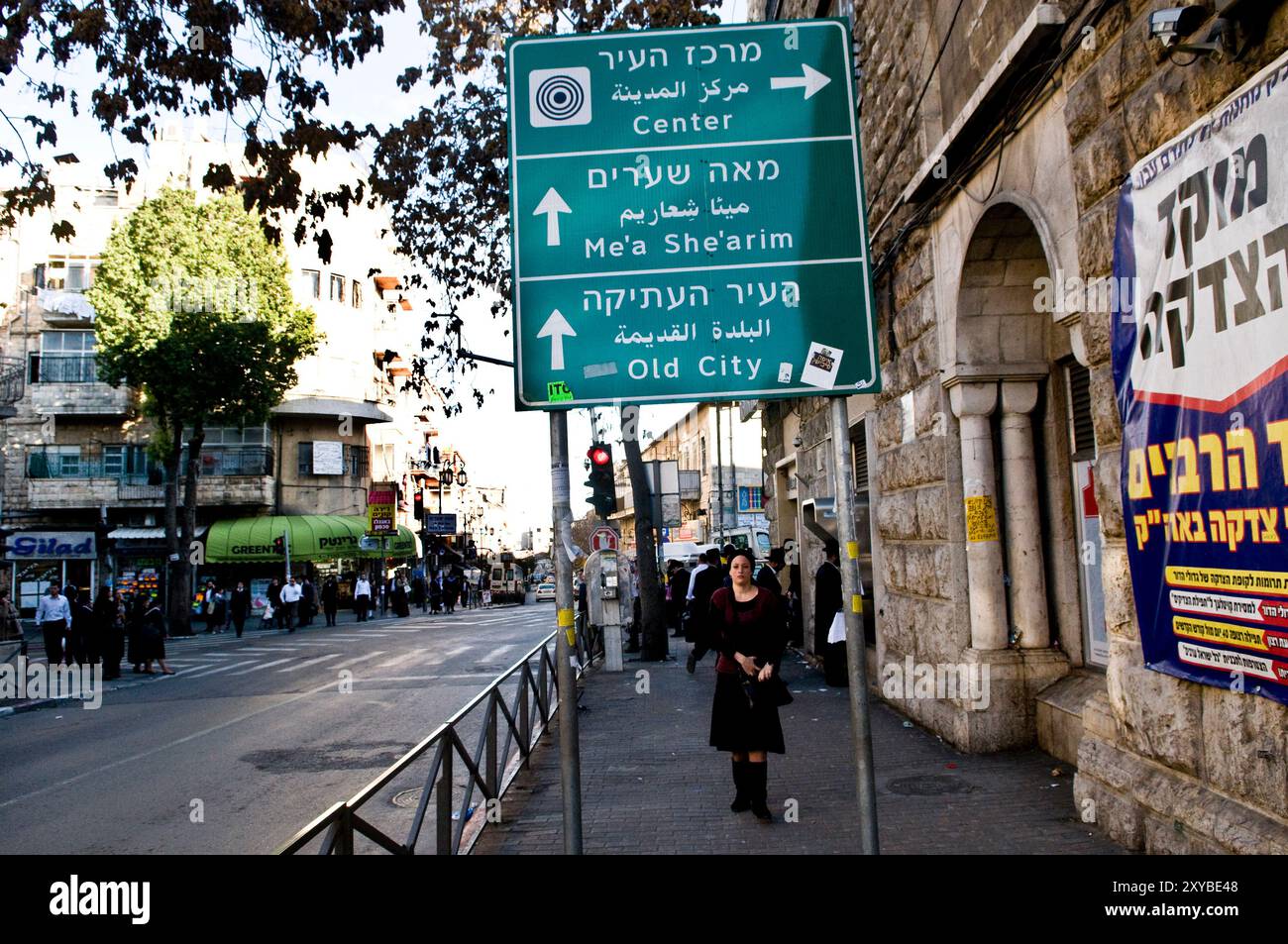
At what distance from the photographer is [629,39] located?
427 centimetres

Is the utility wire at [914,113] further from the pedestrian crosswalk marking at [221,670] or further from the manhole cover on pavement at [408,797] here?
the pedestrian crosswalk marking at [221,670]

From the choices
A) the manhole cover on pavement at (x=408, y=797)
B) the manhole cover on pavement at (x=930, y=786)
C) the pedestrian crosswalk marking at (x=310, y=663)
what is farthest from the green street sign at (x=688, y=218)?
the pedestrian crosswalk marking at (x=310, y=663)

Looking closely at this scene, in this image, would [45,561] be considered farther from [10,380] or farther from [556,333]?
[556,333]

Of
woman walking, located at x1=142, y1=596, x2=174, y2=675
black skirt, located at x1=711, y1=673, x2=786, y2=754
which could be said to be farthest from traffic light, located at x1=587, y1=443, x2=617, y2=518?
black skirt, located at x1=711, y1=673, x2=786, y2=754

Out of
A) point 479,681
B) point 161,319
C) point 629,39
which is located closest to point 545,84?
point 629,39

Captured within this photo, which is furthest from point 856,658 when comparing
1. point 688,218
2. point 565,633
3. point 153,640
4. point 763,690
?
point 153,640

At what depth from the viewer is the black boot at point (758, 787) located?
6340 mm

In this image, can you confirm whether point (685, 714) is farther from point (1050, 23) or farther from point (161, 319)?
point (161, 319)

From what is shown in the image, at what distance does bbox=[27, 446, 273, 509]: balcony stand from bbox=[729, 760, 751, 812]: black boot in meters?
35.7

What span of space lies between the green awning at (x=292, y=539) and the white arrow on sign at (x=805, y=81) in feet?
A: 119

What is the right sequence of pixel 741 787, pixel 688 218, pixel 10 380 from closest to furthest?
pixel 688 218 < pixel 741 787 < pixel 10 380

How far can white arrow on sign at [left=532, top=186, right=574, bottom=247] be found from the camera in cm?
409

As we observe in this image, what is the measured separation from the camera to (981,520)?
27.0 feet

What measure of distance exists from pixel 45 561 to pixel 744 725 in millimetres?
38234
